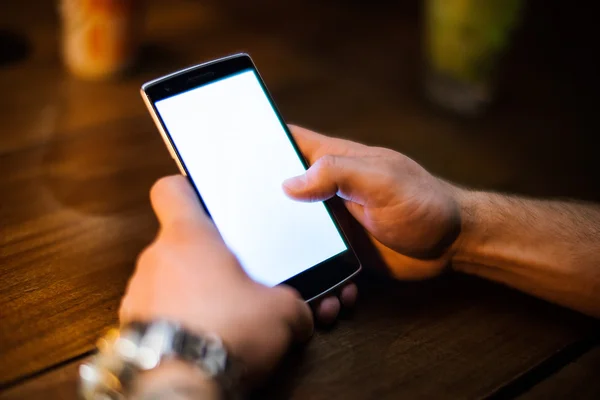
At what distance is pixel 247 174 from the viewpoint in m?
0.49

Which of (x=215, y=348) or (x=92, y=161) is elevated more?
(x=92, y=161)

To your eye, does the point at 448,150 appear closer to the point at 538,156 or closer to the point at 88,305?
the point at 538,156

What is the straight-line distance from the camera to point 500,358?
0.44 m

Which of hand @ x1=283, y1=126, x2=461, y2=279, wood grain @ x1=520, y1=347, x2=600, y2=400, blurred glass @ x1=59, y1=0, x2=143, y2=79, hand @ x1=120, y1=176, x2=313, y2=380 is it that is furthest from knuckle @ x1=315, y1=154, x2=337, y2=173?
blurred glass @ x1=59, y1=0, x2=143, y2=79

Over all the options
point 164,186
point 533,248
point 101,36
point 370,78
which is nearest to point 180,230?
point 164,186

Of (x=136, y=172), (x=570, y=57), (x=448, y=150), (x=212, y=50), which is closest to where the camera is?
(x=136, y=172)

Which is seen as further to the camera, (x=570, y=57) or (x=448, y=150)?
(x=570, y=57)

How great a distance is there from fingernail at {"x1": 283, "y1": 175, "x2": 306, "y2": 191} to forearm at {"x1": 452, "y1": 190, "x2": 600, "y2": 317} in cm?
15

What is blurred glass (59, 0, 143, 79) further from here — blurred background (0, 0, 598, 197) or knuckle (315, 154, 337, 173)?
knuckle (315, 154, 337, 173)

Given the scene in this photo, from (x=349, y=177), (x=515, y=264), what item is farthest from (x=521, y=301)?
(x=349, y=177)

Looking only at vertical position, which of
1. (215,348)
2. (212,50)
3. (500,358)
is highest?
(212,50)

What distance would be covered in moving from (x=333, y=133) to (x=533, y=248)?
314mm

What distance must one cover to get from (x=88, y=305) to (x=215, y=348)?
0.52 ft

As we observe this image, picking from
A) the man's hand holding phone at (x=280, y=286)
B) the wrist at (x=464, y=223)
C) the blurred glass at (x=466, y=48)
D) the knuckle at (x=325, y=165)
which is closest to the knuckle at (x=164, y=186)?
the man's hand holding phone at (x=280, y=286)
